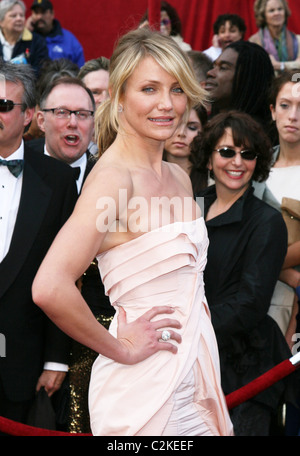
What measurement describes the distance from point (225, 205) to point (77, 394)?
1.17 meters

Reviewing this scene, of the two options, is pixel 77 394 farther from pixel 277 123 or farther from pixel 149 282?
pixel 277 123

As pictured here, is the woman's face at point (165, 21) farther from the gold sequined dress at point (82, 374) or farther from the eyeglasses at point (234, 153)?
the gold sequined dress at point (82, 374)

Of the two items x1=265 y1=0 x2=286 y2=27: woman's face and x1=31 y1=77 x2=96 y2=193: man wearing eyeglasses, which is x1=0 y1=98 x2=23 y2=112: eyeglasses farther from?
x1=265 y1=0 x2=286 y2=27: woman's face

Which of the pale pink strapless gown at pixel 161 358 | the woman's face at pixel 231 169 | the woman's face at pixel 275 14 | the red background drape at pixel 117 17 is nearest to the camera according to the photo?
the pale pink strapless gown at pixel 161 358

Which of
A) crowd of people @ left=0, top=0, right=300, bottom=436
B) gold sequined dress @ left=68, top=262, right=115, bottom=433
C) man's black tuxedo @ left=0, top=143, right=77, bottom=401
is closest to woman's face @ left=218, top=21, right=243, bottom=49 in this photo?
crowd of people @ left=0, top=0, right=300, bottom=436

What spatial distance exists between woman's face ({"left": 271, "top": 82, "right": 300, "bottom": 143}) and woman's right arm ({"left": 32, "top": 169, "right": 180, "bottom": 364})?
87.8 inches

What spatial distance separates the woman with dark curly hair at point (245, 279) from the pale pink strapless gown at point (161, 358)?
1.07m

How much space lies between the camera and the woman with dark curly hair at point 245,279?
3375mm

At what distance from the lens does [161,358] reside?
87.4 inches

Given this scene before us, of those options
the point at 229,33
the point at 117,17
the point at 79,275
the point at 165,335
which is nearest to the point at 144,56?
the point at 79,275

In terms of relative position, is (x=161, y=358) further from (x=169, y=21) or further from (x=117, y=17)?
(x=117, y=17)

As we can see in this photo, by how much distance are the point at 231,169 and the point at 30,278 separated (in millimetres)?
1180

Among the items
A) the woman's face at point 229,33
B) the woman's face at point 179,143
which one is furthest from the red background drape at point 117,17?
the woman's face at point 179,143

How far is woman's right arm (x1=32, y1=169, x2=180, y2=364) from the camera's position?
6.67 feet
